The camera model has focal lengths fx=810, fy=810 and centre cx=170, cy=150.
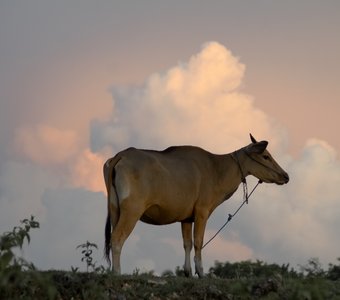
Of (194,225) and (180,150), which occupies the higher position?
(180,150)

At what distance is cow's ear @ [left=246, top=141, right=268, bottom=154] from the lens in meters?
14.8

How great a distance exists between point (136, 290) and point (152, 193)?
8.63 feet

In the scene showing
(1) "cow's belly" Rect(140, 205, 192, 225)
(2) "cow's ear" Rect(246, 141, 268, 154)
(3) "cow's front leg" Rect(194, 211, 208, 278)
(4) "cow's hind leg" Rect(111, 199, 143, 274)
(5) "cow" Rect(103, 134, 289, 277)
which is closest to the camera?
(4) "cow's hind leg" Rect(111, 199, 143, 274)

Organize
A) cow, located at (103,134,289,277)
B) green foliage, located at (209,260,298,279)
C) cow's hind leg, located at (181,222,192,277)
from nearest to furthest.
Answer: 1. cow, located at (103,134,289,277)
2. cow's hind leg, located at (181,222,192,277)
3. green foliage, located at (209,260,298,279)

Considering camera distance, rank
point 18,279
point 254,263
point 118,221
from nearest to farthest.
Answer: point 18,279 → point 118,221 → point 254,263

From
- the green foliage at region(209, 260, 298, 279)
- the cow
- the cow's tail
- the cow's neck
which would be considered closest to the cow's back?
the cow

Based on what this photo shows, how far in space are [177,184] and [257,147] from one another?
2377mm

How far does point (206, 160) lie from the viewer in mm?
14172

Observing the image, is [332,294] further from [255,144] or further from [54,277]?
[255,144]

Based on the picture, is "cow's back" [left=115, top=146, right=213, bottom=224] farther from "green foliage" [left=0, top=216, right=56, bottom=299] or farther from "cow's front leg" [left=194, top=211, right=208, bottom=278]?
"green foliage" [left=0, top=216, right=56, bottom=299]

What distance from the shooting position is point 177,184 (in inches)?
515

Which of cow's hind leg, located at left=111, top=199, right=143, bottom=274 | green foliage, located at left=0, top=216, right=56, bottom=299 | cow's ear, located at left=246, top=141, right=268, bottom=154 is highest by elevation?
cow's ear, located at left=246, top=141, right=268, bottom=154

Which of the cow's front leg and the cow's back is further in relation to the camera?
the cow's front leg

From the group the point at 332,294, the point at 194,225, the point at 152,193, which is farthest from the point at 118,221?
the point at 332,294
